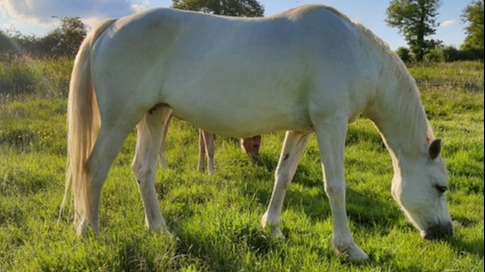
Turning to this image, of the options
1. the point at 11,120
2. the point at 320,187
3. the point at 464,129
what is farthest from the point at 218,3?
the point at 464,129

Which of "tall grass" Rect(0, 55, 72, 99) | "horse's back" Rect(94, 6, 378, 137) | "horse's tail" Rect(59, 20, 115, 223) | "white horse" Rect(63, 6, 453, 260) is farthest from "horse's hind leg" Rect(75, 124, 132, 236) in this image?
"tall grass" Rect(0, 55, 72, 99)

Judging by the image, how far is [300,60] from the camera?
278cm

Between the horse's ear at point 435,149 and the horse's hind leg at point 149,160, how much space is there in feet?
6.87

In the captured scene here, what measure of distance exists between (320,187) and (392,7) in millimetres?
2602

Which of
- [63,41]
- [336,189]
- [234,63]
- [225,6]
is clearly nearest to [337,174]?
[336,189]

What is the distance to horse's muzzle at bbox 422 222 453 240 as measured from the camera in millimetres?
2979

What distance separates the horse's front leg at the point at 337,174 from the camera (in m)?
2.80

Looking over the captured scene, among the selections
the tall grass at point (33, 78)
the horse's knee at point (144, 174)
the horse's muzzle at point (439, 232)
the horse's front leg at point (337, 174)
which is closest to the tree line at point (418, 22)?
the horse's front leg at point (337, 174)

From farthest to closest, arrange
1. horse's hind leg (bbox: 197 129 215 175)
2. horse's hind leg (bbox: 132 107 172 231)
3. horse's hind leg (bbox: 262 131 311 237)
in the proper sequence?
horse's hind leg (bbox: 197 129 215 175) < horse's hind leg (bbox: 262 131 311 237) < horse's hind leg (bbox: 132 107 172 231)

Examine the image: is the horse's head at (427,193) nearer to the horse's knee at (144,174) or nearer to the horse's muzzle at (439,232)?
the horse's muzzle at (439,232)

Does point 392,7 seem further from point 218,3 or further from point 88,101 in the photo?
point 218,3

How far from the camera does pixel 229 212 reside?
10.8 feet

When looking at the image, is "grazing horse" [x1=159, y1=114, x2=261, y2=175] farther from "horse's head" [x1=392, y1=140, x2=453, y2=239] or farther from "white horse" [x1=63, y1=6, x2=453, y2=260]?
"horse's head" [x1=392, y1=140, x2=453, y2=239]

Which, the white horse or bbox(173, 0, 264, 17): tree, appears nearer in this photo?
the white horse
